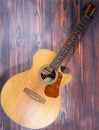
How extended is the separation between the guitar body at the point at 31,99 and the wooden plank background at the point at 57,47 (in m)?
0.16

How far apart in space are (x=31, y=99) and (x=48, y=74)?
0.18 meters

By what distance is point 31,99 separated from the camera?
141 cm

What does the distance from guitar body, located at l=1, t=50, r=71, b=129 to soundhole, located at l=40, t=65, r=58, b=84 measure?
18mm

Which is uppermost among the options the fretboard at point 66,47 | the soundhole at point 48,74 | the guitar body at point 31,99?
the fretboard at point 66,47

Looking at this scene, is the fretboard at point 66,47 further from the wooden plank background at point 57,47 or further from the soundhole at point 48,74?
the wooden plank background at point 57,47

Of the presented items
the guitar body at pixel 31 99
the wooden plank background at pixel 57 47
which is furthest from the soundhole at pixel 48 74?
the wooden plank background at pixel 57 47

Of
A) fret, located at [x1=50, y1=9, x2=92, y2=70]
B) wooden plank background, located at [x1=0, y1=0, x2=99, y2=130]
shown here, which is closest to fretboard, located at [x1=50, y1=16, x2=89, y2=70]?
fret, located at [x1=50, y1=9, x2=92, y2=70]

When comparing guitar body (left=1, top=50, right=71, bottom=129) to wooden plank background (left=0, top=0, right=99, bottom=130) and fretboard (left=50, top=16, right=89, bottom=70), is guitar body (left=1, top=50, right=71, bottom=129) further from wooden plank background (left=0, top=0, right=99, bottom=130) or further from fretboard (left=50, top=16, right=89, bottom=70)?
wooden plank background (left=0, top=0, right=99, bottom=130)

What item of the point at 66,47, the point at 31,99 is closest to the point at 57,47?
the point at 66,47

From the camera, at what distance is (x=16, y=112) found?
4.58ft

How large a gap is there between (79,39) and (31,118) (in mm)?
616

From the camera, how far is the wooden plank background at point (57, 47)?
156 cm

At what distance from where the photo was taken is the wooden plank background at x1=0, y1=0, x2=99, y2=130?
5.12 feet

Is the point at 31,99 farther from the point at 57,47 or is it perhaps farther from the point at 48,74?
the point at 57,47
